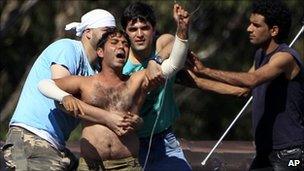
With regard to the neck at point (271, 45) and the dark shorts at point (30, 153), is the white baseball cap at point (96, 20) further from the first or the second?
the neck at point (271, 45)

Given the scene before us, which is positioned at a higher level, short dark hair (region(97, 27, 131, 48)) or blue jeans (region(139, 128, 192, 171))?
short dark hair (region(97, 27, 131, 48))

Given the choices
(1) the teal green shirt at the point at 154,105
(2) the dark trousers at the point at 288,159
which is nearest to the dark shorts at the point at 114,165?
(1) the teal green shirt at the point at 154,105

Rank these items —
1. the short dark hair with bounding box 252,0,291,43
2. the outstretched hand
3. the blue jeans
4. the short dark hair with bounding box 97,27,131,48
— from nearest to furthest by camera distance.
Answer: the short dark hair with bounding box 97,27,131,48, the outstretched hand, the short dark hair with bounding box 252,0,291,43, the blue jeans

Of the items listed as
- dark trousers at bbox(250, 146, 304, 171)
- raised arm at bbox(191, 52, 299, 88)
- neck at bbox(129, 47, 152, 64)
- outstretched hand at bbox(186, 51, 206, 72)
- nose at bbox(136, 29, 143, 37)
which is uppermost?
nose at bbox(136, 29, 143, 37)

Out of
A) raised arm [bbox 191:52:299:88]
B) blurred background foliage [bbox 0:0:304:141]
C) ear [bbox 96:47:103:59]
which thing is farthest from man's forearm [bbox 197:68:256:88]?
blurred background foliage [bbox 0:0:304:141]

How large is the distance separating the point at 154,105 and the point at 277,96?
0.81 metres

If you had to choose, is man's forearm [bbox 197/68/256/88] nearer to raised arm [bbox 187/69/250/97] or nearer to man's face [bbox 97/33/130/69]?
raised arm [bbox 187/69/250/97]

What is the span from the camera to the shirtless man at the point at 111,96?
7.68 metres

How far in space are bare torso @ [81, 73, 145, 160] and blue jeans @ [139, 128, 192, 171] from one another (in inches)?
22.6

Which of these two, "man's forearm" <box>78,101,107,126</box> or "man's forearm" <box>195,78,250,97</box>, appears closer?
"man's forearm" <box>78,101,107,126</box>

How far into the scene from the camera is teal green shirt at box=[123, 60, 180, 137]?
819 centimetres

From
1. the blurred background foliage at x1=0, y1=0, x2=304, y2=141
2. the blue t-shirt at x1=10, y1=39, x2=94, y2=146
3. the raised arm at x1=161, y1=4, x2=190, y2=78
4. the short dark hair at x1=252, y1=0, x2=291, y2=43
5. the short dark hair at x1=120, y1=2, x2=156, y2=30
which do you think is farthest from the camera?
the blurred background foliage at x1=0, y1=0, x2=304, y2=141

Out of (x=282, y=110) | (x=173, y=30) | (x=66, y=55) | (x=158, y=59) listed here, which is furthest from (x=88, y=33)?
(x=173, y=30)

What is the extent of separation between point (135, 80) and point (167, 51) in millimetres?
400
